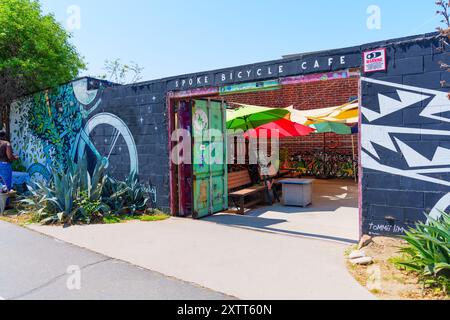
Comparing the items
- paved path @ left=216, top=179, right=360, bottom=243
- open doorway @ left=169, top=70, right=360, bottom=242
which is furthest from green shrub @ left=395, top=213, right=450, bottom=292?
open doorway @ left=169, top=70, right=360, bottom=242

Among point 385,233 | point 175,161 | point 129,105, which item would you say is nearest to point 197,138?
point 175,161

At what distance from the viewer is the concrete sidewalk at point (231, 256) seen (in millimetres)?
3867

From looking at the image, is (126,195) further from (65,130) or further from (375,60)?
(375,60)

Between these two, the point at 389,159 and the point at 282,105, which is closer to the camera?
the point at 389,159

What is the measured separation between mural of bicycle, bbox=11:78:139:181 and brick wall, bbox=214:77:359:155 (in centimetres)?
884

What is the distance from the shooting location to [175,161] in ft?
26.1

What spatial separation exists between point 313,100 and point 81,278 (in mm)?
14278

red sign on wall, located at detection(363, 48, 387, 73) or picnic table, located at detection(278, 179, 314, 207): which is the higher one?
red sign on wall, located at detection(363, 48, 387, 73)

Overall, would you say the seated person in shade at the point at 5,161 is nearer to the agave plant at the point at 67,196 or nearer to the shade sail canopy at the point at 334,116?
Answer: the agave plant at the point at 67,196

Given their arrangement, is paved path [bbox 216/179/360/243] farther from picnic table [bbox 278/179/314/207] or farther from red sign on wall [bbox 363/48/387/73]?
red sign on wall [bbox 363/48/387/73]

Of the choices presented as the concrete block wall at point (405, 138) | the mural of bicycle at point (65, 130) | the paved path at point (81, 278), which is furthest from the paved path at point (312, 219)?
the mural of bicycle at point (65, 130)

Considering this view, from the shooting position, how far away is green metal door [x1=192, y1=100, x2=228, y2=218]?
7.98 meters
